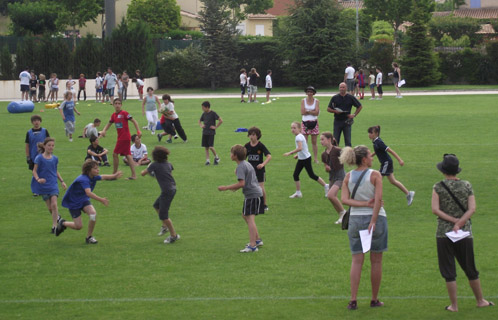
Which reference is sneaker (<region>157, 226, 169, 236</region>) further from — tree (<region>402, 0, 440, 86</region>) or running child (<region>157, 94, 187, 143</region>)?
tree (<region>402, 0, 440, 86</region>)

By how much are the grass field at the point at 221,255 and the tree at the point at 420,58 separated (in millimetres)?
34314

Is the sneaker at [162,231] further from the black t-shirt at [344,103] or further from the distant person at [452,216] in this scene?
the black t-shirt at [344,103]

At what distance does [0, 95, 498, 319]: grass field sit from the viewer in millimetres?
8852

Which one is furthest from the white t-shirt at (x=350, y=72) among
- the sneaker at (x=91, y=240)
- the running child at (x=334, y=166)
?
the sneaker at (x=91, y=240)

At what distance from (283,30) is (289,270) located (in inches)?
1960

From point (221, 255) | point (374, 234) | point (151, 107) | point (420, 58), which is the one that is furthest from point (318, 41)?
point (374, 234)

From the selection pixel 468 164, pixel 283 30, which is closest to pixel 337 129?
pixel 468 164

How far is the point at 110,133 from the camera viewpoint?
28.8 meters

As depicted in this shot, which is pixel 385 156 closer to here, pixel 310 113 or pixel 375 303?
pixel 310 113

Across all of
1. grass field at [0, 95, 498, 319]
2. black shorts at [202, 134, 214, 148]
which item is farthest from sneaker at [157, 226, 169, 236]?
black shorts at [202, 134, 214, 148]

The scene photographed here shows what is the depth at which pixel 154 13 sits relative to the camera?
8256 cm

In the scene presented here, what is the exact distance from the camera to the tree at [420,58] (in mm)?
55031

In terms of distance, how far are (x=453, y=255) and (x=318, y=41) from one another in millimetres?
49786

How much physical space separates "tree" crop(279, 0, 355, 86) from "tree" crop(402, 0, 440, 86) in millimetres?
4763
